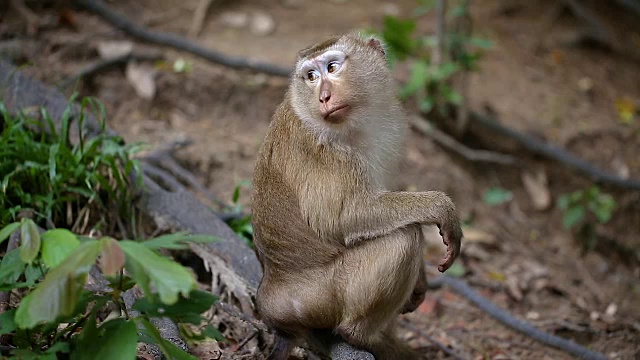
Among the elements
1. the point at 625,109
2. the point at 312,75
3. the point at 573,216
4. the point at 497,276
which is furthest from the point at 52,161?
the point at 625,109

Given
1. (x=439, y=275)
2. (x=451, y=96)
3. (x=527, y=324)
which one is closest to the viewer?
(x=527, y=324)

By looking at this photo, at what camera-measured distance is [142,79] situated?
6.80 meters

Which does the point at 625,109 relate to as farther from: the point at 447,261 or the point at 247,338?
the point at 247,338

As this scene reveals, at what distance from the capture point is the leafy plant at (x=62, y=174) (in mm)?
4336

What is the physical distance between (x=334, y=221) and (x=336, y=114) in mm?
540

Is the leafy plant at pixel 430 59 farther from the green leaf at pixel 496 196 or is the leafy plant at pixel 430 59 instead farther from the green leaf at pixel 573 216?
the green leaf at pixel 573 216

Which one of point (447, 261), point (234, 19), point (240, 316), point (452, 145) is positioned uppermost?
point (234, 19)

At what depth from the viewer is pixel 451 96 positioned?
704 cm

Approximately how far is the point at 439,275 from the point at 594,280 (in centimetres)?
168

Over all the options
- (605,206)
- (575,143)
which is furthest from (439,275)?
(575,143)

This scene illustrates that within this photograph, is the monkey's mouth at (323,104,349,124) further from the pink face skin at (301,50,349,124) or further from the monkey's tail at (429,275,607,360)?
the monkey's tail at (429,275,607,360)

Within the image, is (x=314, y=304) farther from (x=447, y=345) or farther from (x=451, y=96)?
(x=451, y=96)

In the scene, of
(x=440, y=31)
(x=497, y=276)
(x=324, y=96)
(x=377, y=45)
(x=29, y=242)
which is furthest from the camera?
(x=440, y=31)

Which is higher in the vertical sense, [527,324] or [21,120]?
[21,120]
